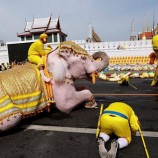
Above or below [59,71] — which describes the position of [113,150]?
below

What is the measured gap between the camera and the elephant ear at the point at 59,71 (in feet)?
13.4

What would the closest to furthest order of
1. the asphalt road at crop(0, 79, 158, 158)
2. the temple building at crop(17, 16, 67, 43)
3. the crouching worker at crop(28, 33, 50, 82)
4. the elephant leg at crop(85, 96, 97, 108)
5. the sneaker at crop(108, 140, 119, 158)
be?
the sneaker at crop(108, 140, 119, 158) < the asphalt road at crop(0, 79, 158, 158) < the crouching worker at crop(28, 33, 50, 82) < the elephant leg at crop(85, 96, 97, 108) < the temple building at crop(17, 16, 67, 43)

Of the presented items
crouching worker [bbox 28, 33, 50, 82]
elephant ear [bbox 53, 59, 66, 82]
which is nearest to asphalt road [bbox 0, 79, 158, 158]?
elephant ear [bbox 53, 59, 66, 82]

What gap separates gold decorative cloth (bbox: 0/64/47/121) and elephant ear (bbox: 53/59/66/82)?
303 millimetres

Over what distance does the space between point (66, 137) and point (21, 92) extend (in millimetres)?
1104

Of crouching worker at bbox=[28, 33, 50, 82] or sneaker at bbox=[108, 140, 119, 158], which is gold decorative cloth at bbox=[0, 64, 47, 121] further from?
sneaker at bbox=[108, 140, 119, 158]

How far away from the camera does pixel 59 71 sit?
410 centimetres

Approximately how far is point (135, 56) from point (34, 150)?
795 inches

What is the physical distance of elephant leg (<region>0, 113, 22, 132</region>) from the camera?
10.5ft

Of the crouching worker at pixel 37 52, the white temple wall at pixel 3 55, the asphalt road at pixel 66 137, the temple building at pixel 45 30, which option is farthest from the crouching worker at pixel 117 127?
the temple building at pixel 45 30

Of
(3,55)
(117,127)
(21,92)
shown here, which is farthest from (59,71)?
(3,55)

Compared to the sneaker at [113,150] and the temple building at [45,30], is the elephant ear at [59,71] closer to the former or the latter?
the sneaker at [113,150]

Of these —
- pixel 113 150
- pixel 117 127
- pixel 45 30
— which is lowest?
pixel 113 150

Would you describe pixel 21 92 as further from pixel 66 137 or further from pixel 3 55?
pixel 3 55
